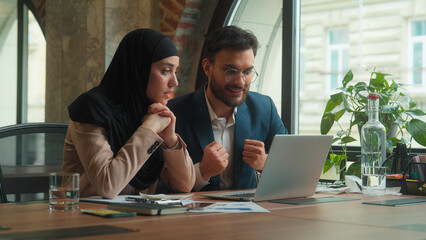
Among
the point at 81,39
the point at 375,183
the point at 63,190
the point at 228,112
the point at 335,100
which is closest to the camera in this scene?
the point at 63,190

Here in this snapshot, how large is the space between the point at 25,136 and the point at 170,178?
56 centimetres

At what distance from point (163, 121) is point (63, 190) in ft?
2.31

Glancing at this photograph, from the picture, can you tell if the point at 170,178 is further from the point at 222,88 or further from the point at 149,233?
the point at 149,233

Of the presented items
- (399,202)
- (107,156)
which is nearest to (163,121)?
(107,156)

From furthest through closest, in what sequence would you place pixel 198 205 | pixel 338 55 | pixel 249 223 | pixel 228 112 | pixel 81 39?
pixel 81 39
pixel 338 55
pixel 228 112
pixel 198 205
pixel 249 223

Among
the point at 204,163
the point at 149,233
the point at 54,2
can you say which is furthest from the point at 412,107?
the point at 54,2

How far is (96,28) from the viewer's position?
3.91 meters

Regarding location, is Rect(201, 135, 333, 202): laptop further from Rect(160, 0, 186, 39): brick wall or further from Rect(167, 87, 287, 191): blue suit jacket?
Rect(160, 0, 186, 39): brick wall

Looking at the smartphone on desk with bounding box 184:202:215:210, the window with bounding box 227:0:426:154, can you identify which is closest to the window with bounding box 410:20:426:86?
the window with bounding box 227:0:426:154

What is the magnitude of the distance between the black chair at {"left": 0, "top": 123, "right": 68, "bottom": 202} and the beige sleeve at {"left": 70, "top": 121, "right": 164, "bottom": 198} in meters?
0.20

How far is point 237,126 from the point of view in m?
2.56

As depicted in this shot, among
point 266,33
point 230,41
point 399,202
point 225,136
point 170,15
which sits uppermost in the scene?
point 170,15

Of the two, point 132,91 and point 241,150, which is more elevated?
point 132,91

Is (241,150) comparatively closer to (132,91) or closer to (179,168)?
(179,168)
